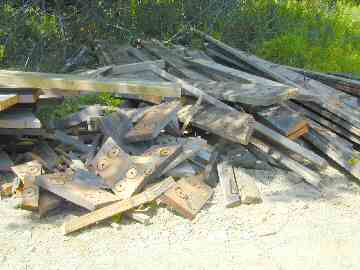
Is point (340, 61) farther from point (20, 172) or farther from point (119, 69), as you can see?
point (20, 172)

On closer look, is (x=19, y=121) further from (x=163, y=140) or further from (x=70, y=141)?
(x=163, y=140)

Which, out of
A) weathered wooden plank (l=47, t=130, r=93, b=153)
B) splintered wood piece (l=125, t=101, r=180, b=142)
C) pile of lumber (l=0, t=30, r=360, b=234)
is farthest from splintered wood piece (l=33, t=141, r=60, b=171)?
splintered wood piece (l=125, t=101, r=180, b=142)

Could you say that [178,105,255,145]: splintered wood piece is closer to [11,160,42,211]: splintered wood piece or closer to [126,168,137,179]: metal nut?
[126,168,137,179]: metal nut

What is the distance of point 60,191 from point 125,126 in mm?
1360

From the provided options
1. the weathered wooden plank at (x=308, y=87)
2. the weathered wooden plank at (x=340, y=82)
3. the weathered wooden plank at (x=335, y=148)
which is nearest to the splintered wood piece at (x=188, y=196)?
the weathered wooden plank at (x=335, y=148)

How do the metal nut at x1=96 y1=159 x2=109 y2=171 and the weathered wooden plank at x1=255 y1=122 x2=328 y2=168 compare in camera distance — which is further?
the weathered wooden plank at x1=255 y1=122 x2=328 y2=168

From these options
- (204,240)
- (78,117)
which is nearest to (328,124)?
(204,240)

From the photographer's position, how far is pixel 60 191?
14.9 feet

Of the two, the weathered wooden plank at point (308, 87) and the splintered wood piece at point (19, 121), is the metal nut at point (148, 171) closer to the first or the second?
the splintered wood piece at point (19, 121)

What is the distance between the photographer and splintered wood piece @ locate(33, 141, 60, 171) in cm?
516

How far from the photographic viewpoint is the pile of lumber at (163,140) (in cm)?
472

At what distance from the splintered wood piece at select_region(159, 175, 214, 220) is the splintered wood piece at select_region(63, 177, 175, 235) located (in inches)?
3.2

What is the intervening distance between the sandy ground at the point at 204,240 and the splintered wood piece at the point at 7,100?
89cm

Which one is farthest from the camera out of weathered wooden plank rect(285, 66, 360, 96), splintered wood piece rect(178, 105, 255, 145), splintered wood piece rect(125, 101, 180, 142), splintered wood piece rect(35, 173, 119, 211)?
weathered wooden plank rect(285, 66, 360, 96)
